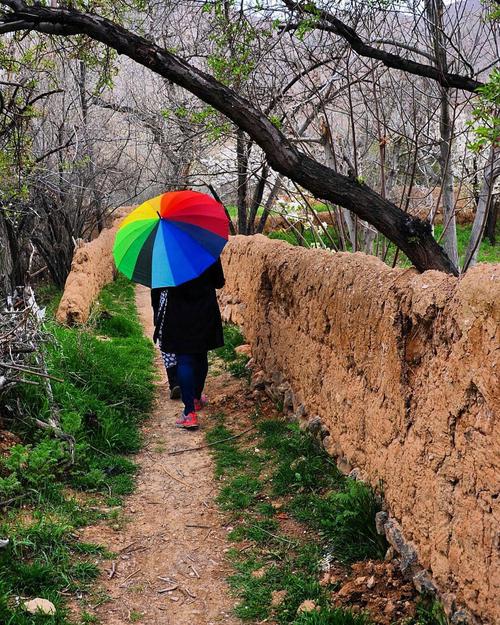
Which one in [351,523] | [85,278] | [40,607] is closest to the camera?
[40,607]

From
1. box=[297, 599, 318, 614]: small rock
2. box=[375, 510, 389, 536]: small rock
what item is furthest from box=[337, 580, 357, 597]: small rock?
box=[375, 510, 389, 536]: small rock

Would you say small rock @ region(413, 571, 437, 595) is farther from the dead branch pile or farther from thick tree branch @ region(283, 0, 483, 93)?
thick tree branch @ region(283, 0, 483, 93)

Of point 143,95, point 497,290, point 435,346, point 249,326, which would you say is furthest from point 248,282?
point 143,95

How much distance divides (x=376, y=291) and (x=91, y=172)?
40.9 ft

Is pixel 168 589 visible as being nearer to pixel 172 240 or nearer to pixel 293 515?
pixel 293 515

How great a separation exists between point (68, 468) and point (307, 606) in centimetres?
233

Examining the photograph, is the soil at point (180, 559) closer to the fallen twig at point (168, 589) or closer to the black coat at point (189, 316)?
the fallen twig at point (168, 589)

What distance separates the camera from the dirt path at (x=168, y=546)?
3705 millimetres

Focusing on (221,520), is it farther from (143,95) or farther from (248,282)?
(143,95)

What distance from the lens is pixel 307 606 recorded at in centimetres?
349

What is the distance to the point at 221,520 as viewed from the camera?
4.69 m

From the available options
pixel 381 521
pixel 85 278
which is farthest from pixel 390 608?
pixel 85 278

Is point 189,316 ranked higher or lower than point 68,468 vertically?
higher

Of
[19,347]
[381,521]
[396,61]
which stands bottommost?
[381,521]
